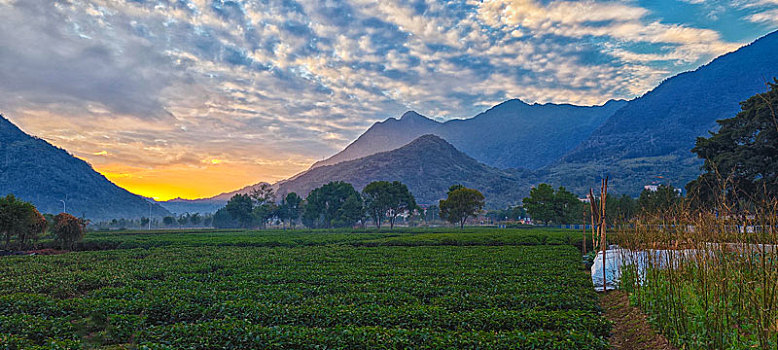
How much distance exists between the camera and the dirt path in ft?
28.2

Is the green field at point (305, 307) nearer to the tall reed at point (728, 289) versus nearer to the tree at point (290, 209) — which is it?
the tall reed at point (728, 289)

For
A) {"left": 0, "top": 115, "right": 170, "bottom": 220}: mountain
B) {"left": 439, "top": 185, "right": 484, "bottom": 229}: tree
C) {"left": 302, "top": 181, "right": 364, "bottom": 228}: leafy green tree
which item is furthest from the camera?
{"left": 0, "top": 115, "right": 170, "bottom": 220}: mountain

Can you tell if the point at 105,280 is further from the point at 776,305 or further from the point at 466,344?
the point at 776,305

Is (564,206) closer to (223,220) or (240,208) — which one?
(240,208)

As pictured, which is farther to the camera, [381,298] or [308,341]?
[381,298]

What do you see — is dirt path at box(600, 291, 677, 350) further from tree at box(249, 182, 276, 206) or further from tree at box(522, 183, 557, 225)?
tree at box(249, 182, 276, 206)

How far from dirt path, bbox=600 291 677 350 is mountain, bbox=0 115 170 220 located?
19882 cm

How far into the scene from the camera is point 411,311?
A: 10312mm

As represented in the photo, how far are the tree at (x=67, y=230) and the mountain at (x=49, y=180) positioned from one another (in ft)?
516

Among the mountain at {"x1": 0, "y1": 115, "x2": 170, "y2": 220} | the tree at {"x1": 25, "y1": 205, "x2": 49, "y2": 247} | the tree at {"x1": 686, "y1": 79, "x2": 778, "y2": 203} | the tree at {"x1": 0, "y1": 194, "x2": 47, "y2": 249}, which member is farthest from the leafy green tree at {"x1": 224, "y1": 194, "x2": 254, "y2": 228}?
the tree at {"x1": 686, "y1": 79, "x2": 778, "y2": 203}

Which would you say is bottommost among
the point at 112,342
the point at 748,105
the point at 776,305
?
the point at 112,342

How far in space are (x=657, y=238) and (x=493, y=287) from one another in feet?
17.2

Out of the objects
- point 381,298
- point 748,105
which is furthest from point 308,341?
point 748,105

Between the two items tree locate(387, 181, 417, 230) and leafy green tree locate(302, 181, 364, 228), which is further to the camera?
leafy green tree locate(302, 181, 364, 228)
